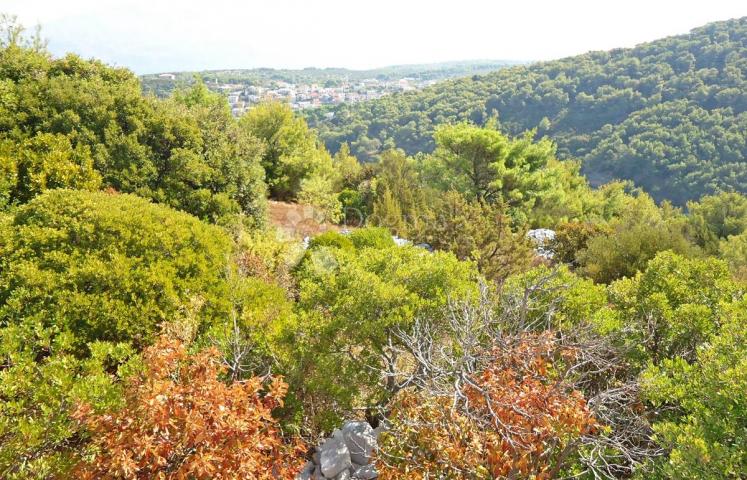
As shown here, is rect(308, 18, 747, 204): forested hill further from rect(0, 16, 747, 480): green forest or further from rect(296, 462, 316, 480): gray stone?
rect(296, 462, 316, 480): gray stone

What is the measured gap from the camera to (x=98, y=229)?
5.90 meters

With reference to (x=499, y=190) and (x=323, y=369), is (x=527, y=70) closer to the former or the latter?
(x=499, y=190)

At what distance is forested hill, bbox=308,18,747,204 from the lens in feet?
197

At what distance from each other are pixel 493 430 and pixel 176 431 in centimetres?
Answer: 238

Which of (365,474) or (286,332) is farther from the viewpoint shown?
(286,332)

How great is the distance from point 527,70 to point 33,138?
109865 mm

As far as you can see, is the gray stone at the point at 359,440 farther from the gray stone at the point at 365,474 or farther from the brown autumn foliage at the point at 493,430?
the brown autumn foliage at the point at 493,430

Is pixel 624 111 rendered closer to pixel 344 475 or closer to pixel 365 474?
pixel 365 474

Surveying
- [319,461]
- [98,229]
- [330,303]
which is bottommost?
[319,461]

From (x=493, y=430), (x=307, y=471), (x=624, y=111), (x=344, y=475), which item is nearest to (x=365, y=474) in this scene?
(x=344, y=475)

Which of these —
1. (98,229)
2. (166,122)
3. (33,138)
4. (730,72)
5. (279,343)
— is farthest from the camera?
(730,72)

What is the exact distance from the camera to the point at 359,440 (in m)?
4.93

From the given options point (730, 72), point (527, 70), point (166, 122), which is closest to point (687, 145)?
point (730, 72)

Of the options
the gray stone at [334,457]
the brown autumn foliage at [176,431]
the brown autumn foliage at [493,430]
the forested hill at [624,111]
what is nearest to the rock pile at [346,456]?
the gray stone at [334,457]
